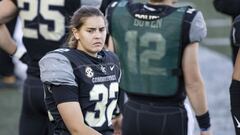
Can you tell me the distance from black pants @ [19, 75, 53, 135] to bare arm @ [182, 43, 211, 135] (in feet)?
3.67

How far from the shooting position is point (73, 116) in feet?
13.9

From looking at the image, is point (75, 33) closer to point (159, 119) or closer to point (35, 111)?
point (159, 119)

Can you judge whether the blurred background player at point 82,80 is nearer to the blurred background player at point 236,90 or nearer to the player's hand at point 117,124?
the blurred background player at point 236,90

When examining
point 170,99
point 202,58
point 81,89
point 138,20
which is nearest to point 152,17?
point 138,20

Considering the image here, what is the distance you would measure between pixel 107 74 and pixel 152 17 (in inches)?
35.0

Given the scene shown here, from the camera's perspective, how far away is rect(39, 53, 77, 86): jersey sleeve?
4273 millimetres

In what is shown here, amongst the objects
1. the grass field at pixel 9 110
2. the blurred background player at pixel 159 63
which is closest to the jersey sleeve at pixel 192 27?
the blurred background player at pixel 159 63

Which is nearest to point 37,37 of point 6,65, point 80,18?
point 80,18

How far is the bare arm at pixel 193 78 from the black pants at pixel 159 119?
151 mm

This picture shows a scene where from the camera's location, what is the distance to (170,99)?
5.33 m

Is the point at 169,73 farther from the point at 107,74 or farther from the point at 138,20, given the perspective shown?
the point at 107,74

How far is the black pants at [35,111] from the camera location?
563 centimetres

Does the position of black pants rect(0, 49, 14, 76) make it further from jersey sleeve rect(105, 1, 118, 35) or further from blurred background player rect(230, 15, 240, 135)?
blurred background player rect(230, 15, 240, 135)

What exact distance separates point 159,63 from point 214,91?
5474mm
